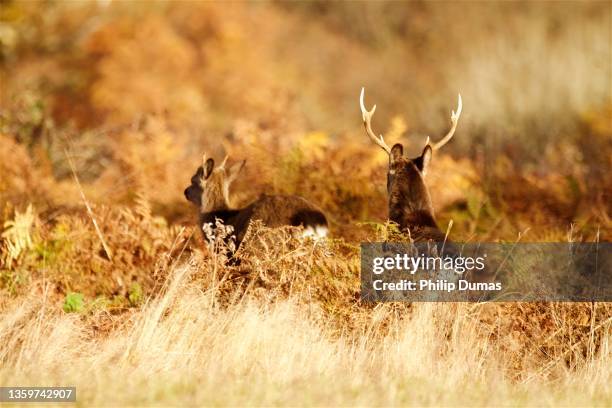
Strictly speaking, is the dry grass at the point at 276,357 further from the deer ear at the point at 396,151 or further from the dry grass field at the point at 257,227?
the deer ear at the point at 396,151

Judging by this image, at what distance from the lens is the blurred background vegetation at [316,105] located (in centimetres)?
1148

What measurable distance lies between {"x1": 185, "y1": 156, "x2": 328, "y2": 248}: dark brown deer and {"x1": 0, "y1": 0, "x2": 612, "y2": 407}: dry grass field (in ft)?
1.30

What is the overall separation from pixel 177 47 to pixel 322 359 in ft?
50.8

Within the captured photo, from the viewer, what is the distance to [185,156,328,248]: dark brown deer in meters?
9.06

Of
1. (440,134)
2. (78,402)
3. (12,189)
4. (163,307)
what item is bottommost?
(78,402)

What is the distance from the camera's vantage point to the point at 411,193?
8781mm

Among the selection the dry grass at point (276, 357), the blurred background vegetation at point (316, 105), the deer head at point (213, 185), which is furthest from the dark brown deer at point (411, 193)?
the deer head at point (213, 185)

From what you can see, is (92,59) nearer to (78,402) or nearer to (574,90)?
(574,90)

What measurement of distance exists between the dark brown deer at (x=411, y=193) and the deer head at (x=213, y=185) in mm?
1839

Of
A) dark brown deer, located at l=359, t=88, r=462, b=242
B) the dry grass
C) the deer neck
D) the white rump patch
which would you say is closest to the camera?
the dry grass

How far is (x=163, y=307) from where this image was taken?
7.55 metres

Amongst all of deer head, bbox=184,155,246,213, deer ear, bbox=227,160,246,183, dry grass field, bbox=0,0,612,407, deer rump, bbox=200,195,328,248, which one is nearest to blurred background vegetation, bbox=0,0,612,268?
dry grass field, bbox=0,0,612,407

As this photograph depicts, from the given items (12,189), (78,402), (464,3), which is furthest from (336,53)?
(78,402)

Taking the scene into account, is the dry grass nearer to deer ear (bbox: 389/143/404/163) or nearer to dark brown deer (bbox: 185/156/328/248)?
dark brown deer (bbox: 185/156/328/248)
